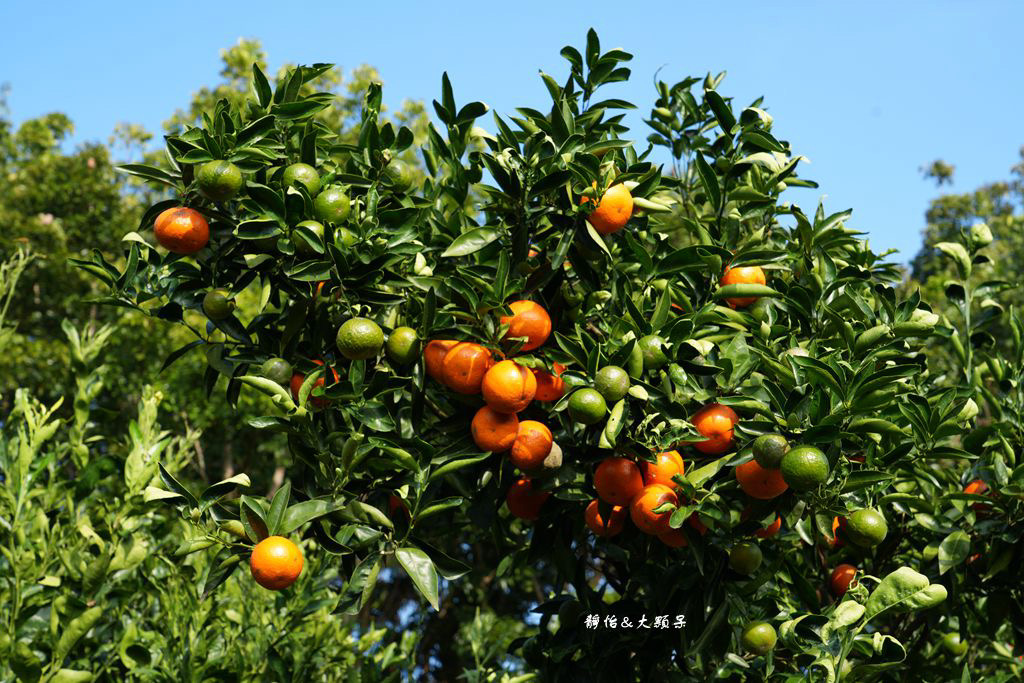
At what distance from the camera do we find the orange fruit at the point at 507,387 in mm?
1894

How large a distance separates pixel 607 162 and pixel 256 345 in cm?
105

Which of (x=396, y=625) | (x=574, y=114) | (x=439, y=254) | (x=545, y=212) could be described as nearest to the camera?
(x=545, y=212)

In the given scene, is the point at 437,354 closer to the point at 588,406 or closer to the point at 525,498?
the point at 588,406

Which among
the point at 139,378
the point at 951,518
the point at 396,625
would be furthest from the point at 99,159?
the point at 951,518

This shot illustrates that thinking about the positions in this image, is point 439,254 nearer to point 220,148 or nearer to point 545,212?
point 545,212

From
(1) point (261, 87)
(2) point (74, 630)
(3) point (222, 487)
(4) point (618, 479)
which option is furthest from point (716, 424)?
(2) point (74, 630)

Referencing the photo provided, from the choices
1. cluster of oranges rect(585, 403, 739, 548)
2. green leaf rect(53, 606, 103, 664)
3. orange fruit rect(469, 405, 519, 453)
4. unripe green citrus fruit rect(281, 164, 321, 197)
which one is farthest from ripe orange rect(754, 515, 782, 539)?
green leaf rect(53, 606, 103, 664)

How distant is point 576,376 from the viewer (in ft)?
6.75

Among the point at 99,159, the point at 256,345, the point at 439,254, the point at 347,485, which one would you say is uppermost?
the point at 99,159

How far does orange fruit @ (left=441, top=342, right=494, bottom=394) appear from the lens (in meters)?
1.98

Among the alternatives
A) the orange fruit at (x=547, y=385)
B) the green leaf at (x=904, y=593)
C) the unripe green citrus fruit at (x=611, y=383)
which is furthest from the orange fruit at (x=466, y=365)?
the green leaf at (x=904, y=593)

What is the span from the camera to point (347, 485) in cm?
206

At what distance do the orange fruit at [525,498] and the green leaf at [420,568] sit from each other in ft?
1.42

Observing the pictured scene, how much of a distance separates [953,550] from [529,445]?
115 centimetres
